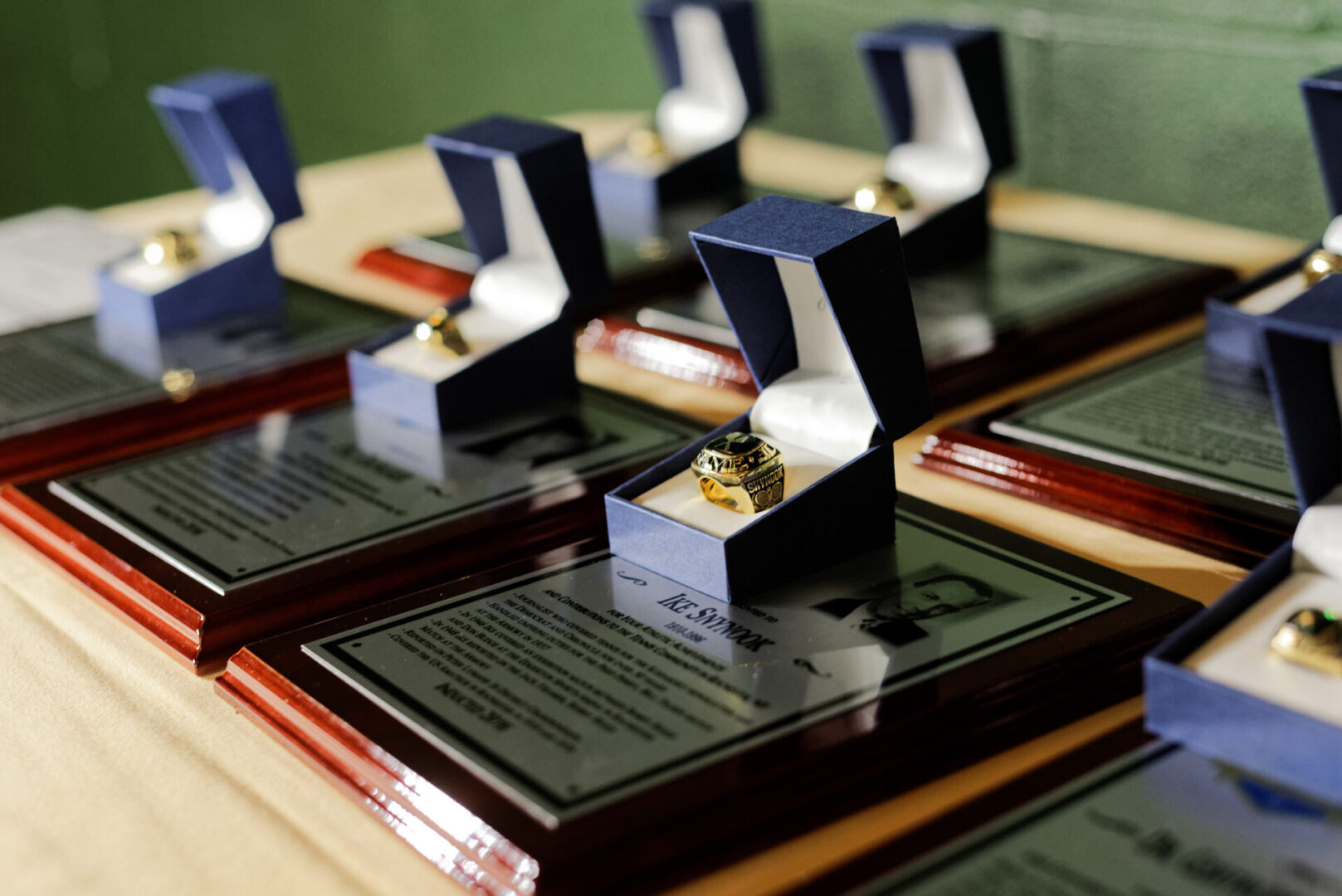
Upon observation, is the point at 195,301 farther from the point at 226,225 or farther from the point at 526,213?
the point at 526,213

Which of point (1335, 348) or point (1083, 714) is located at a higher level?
point (1335, 348)

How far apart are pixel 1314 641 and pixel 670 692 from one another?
227 mm

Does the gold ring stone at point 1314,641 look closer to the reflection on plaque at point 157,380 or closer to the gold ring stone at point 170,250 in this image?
the reflection on plaque at point 157,380

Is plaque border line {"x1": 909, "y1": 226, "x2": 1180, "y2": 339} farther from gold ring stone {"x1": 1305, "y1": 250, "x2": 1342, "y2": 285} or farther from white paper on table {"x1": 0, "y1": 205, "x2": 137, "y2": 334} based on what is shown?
white paper on table {"x1": 0, "y1": 205, "x2": 137, "y2": 334}

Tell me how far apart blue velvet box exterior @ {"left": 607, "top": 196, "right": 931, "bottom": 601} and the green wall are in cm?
66

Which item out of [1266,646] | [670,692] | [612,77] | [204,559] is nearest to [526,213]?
[204,559]

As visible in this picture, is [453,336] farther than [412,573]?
Yes

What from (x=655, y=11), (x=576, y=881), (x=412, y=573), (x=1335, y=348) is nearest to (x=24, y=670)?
(x=412, y=573)

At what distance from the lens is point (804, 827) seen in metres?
0.51

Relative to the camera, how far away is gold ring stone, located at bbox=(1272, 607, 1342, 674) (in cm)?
50

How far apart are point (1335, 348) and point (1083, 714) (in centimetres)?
16

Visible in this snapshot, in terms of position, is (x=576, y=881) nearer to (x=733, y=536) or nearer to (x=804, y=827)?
(x=804, y=827)

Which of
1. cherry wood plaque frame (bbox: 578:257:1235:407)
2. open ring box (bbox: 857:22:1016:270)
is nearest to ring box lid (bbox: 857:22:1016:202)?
open ring box (bbox: 857:22:1016:270)

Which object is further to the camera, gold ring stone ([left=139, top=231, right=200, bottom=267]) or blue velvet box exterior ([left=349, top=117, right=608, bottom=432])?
gold ring stone ([left=139, top=231, right=200, bottom=267])
